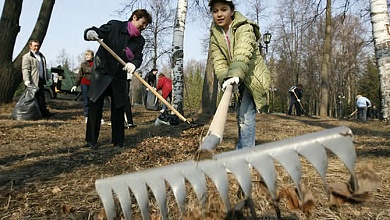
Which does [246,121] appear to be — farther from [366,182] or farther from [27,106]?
[27,106]

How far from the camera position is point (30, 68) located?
25.3 ft

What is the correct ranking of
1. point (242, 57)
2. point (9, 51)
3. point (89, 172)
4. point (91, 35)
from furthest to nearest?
point (9, 51) < point (91, 35) < point (89, 172) < point (242, 57)

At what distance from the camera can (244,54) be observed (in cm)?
268

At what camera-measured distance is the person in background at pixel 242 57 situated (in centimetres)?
276

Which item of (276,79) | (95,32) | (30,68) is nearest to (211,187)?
(95,32)

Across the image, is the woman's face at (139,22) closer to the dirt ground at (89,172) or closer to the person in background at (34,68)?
the dirt ground at (89,172)

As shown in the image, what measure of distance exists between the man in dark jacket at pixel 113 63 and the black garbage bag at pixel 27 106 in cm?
344

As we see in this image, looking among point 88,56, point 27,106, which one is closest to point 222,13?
point 88,56

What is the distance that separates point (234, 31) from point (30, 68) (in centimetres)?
608

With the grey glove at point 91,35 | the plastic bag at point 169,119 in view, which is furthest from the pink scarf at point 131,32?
the plastic bag at point 169,119

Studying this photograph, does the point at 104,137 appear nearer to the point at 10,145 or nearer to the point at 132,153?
the point at 10,145

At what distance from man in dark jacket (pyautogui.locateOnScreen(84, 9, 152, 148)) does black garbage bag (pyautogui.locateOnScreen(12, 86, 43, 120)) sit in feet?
11.3

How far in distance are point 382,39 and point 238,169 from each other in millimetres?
8001

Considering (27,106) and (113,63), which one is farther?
(27,106)
